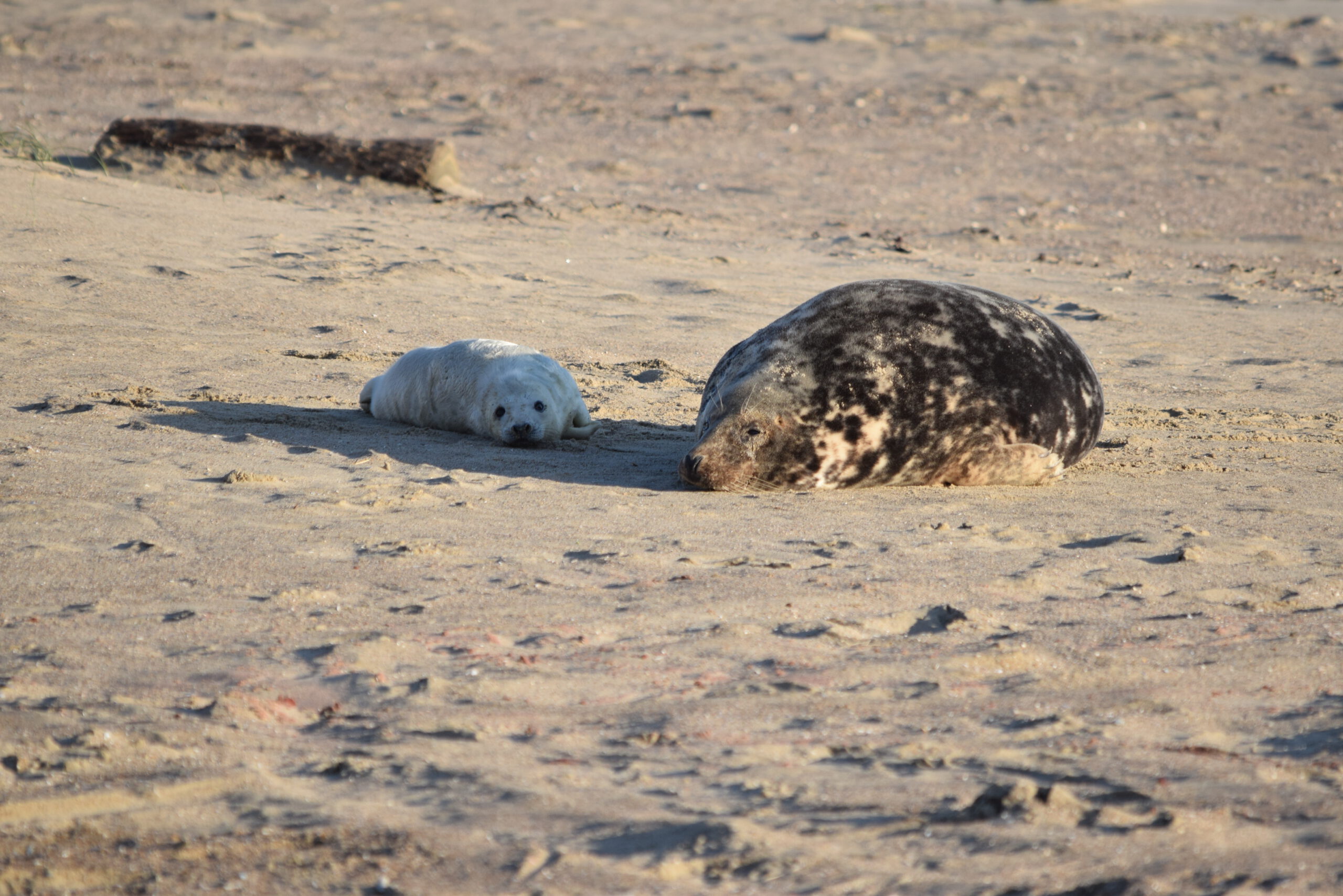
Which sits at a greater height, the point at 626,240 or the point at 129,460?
the point at 626,240

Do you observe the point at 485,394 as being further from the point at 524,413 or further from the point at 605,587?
the point at 605,587

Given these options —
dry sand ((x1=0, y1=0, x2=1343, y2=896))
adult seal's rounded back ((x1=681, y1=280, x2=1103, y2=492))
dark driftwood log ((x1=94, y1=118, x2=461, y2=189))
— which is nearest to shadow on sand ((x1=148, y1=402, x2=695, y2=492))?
dry sand ((x1=0, y1=0, x2=1343, y2=896))

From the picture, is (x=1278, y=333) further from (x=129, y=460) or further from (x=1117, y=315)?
(x=129, y=460)

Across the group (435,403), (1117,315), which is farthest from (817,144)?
(435,403)

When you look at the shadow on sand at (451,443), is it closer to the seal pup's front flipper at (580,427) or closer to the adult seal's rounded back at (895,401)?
the seal pup's front flipper at (580,427)

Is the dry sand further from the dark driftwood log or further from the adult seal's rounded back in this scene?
the dark driftwood log

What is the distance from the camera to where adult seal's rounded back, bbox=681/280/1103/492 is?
4.80 metres

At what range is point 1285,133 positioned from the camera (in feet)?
48.8

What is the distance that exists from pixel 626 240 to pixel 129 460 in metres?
6.34

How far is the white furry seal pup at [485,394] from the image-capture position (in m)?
5.68

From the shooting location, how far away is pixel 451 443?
5648 mm

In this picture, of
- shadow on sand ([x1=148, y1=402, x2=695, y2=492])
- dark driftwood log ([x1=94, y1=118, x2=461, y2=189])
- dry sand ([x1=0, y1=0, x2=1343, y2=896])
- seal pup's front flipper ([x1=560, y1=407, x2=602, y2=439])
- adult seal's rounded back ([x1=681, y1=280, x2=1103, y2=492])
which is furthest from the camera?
dark driftwood log ([x1=94, y1=118, x2=461, y2=189])

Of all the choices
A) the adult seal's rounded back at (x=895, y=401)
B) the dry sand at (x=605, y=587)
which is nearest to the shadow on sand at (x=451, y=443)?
the dry sand at (x=605, y=587)

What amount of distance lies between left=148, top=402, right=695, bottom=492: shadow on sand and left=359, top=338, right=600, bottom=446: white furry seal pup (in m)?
0.07
